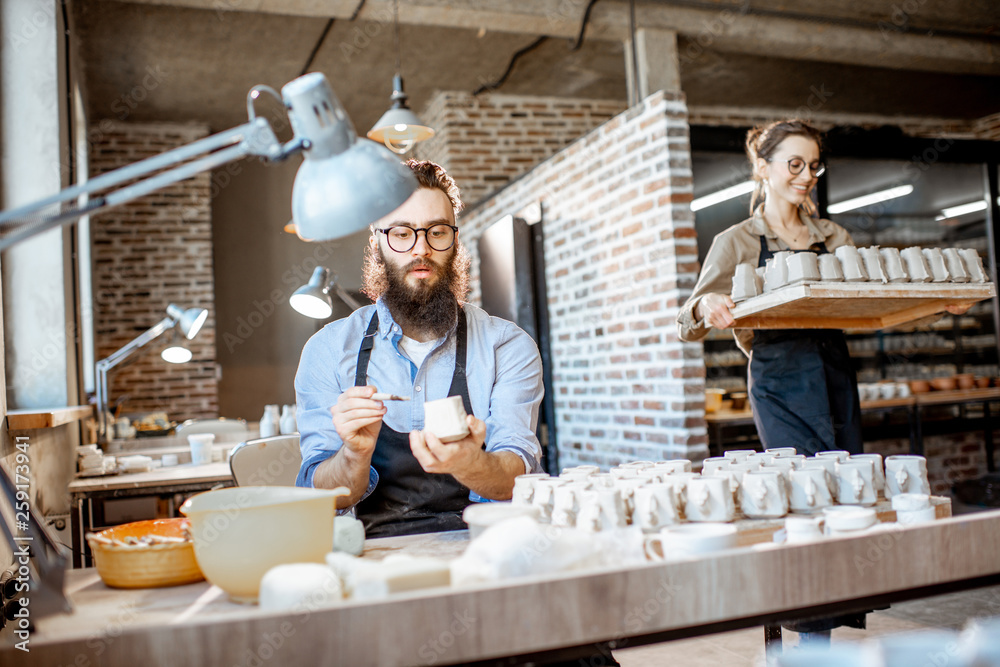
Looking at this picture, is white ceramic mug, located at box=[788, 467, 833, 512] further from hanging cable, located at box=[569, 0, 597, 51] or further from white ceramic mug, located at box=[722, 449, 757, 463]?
hanging cable, located at box=[569, 0, 597, 51]

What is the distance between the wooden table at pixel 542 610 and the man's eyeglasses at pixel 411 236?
970mm

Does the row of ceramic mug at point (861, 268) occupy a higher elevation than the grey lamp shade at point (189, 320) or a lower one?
lower

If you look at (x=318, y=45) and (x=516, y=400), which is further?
(x=318, y=45)

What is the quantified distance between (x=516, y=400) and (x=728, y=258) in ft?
3.54

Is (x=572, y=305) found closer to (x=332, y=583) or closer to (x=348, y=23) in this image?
(x=348, y=23)

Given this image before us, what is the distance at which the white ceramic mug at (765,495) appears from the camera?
1323 millimetres

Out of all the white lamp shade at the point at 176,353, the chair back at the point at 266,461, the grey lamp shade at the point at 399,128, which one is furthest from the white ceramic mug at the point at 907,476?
the white lamp shade at the point at 176,353

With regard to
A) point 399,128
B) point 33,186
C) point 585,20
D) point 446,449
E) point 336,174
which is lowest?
point 446,449

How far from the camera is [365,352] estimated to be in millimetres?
1857

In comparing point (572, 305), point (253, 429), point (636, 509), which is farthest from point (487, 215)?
point (636, 509)

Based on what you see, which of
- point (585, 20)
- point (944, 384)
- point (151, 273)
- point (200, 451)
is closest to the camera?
point (200, 451)

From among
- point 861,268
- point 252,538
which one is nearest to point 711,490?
point 252,538

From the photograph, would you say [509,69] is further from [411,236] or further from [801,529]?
[801,529]

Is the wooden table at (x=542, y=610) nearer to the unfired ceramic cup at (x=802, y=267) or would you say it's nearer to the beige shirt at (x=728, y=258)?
the unfired ceramic cup at (x=802, y=267)
